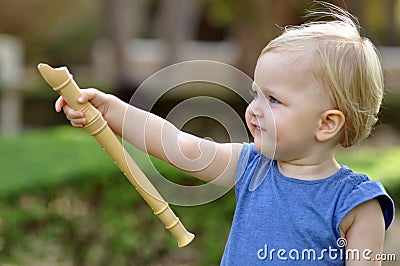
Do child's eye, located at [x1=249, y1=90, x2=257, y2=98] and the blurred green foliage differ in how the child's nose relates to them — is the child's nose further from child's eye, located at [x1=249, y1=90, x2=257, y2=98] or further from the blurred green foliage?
the blurred green foliage

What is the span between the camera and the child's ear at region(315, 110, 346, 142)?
7.35ft

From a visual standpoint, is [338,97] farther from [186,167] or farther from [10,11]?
[10,11]

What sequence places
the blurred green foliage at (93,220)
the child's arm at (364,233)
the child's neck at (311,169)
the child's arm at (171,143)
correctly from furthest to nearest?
the blurred green foliage at (93,220) < the child's arm at (171,143) < the child's neck at (311,169) < the child's arm at (364,233)

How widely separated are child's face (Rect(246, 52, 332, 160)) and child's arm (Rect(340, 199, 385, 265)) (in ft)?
0.68

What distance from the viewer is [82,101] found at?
224 cm

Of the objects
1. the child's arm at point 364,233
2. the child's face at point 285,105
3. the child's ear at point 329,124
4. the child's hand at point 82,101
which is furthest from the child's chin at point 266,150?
the child's hand at point 82,101

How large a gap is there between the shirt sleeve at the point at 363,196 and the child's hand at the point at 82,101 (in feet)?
2.21

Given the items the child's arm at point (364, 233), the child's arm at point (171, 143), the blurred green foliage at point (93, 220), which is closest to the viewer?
the child's arm at point (364, 233)

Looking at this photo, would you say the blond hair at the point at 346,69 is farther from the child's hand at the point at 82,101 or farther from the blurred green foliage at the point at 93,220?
the blurred green foliage at the point at 93,220

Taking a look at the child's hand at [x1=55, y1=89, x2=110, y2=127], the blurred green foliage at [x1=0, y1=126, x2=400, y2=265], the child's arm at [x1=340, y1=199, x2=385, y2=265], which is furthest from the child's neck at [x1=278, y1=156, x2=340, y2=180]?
the blurred green foliage at [x1=0, y1=126, x2=400, y2=265]

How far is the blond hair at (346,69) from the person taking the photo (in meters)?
2.22

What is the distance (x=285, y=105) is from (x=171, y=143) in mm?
353

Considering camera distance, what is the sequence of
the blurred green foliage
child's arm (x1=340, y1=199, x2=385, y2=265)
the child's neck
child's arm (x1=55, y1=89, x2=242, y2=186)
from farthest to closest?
the blurred green foliage → child's arm (x1=55, y1=89, x2=242, y2=186) → the child's neck → child's arm (x1=340, y1=199, x2=385, y2=265)

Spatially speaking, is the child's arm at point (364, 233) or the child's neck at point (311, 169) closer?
the child's arm at point (364, 233)
